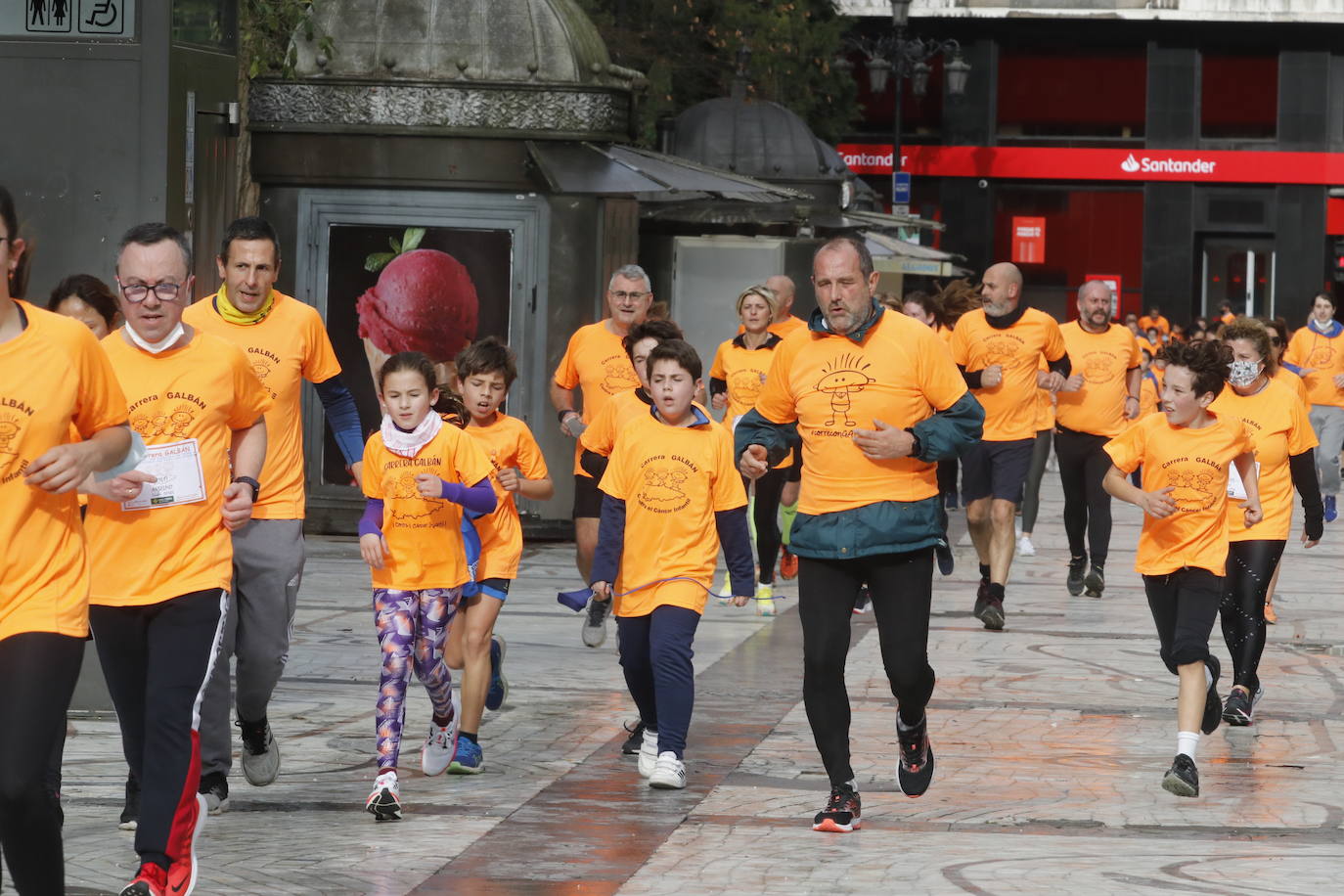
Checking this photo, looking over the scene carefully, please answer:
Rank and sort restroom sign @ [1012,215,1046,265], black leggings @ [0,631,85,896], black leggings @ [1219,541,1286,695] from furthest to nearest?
restroom sign @ [1012,215,1046,265], black leggings @ [1219,541,1286,695], black leggings @ [0,631,85,896]

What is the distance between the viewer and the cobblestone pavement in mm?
6453

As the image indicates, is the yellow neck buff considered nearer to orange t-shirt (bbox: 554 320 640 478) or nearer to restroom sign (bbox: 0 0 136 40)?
restroom sign (bbox: 0 0 136 40)

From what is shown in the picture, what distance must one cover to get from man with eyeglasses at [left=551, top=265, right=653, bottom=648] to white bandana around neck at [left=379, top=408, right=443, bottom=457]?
3.65 meters

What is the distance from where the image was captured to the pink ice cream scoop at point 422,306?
16328 mm

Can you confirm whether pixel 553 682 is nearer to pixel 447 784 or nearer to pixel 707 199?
pixel 447 784

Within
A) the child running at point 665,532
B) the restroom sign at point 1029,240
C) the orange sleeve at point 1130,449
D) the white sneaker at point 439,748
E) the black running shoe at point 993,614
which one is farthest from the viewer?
the restroom sign at point 1029,240

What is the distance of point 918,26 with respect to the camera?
48.9 m

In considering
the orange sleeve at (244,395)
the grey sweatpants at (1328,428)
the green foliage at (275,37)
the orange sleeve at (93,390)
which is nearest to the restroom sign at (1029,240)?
the grey sweatpants at (1328,428)

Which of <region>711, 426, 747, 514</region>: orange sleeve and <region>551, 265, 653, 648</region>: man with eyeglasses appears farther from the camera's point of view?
<region>551, 265, 653, 648</region>: man with eyeglasses

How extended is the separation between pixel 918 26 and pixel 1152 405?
28458mm

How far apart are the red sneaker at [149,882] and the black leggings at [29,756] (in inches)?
30.7

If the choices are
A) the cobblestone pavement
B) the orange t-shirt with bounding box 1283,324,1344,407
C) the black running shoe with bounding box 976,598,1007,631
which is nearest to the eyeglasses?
the cobblestone pavement

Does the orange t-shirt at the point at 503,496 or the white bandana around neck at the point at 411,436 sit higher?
the white bandana around neck at the point at 411,436

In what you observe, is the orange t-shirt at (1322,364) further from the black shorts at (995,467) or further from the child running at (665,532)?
the child running at (665,532)
